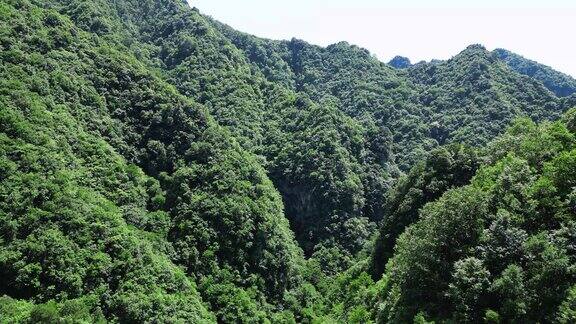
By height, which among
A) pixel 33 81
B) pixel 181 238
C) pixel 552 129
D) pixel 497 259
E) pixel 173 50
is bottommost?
pixel 497 259

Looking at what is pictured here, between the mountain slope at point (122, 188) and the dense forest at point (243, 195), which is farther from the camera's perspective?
the mountain slope at point (122, 188)

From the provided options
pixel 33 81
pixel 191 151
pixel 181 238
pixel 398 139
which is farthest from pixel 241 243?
pixel 398 139

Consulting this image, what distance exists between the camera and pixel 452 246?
1848 inches

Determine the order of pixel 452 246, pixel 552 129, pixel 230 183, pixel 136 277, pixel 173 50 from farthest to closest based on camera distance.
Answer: pixel 173 50, pixel 230 183, pixel 136 277, pixel 552 129, pixel 452 246

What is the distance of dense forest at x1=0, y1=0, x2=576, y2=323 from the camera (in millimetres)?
44344

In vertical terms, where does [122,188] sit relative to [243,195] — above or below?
above

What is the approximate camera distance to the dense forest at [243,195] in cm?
4434

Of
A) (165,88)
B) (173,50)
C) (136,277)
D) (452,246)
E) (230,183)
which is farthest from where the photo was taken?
(173,50)

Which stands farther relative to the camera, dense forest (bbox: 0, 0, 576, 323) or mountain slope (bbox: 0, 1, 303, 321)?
mountain slope (bbox: 0, 1, 303, 321)

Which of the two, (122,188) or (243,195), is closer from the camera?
(122,188)

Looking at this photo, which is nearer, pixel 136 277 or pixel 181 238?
pixel 136 277

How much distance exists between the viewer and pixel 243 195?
10338 cm

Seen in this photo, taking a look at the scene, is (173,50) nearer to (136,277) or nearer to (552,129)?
(136,277)

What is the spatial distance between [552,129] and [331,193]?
77484 mm
